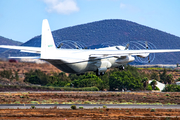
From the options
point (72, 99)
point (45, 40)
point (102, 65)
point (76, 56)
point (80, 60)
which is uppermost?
point (45, 40)

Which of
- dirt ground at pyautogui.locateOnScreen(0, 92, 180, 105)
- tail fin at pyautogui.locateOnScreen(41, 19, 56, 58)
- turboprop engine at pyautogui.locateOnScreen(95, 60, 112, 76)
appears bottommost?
dirt ground at pyautogui.locateOnScreen(0, 92, 180, 105)

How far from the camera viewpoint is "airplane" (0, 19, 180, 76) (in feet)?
163

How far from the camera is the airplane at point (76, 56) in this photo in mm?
49656

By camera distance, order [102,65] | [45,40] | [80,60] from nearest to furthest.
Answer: [45,40], [80,60], [102,65]

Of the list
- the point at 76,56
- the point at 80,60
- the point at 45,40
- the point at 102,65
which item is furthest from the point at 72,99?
the point at 45,40

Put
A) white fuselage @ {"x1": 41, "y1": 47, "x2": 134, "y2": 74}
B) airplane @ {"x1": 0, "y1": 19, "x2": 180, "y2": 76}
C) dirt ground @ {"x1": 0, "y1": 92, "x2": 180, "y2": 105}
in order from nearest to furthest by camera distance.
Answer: airplane @ {"x1": 0, "y1": 19, "x2": 180, "y2": 76}, white fuselage @ {"x1": 41, "y1": 47, "x2": 134, "y2": 74}, dirt ground @ {"x1": 0, "y1": 92, "x2": 180, "y2": 105}

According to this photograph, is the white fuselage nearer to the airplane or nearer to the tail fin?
the airplane

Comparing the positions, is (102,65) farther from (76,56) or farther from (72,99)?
(72,99)

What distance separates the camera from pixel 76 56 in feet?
177

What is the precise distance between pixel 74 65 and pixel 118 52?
9502 mm

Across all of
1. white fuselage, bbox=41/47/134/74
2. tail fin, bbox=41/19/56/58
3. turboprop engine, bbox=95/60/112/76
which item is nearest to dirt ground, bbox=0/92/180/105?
turboprop engine, bbox=95/60/112/76

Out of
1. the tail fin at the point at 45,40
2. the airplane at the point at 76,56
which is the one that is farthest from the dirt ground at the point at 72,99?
the tail fin at the point at 45,40

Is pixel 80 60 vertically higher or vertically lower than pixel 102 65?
higher

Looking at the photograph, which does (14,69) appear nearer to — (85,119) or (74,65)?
(74,65)
